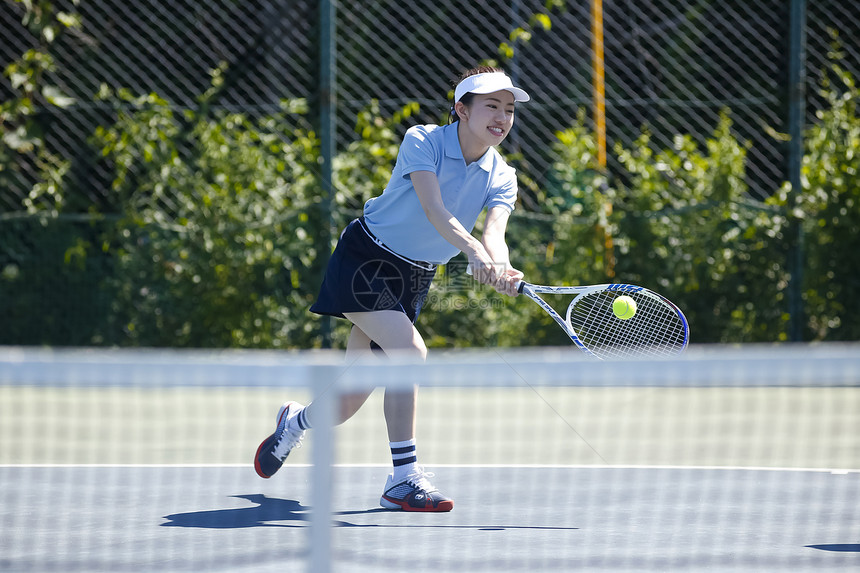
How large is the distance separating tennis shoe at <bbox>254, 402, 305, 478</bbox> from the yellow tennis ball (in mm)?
1076

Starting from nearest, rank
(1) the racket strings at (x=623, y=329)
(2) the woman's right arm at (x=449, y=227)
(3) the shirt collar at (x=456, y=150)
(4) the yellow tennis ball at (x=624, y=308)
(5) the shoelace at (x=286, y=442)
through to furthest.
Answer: (2) the woman's right arm at (x=449, y=227)
(3) the shirt collar at (x=456, y=150)
(5) the shoelace at (x=286, y=442)
(4) the yellow tennis ball at (x=624, y=308)
(1) the racket strings at (x=623, y=329)

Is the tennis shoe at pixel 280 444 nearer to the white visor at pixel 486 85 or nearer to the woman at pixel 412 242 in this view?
the woman at pixel 412 242

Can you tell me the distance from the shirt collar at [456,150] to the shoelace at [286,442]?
3.24ft

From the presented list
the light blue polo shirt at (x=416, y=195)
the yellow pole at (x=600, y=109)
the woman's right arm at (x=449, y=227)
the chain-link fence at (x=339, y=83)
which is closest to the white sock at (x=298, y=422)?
the light blue polo shirt at (x=416, y=195)

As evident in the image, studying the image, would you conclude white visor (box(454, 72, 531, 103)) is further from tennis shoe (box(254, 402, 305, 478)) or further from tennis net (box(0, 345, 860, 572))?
tennis shoe (box(254, 402, 305, 478))

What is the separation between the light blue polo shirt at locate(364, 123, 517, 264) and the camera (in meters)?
3.53

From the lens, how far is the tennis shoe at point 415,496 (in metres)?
3.51

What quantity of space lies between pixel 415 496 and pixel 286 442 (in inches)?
18.6

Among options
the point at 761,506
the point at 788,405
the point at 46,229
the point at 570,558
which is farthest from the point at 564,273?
the point at 570,558

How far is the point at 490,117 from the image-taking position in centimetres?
350

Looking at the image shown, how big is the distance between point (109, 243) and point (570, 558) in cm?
512

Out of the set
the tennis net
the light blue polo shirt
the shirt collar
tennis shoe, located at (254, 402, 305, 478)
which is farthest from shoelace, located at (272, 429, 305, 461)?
the shirt collar

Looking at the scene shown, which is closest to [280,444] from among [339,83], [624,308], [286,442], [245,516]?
[286,442]

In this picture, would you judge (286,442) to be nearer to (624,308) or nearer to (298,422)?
(298,422)
